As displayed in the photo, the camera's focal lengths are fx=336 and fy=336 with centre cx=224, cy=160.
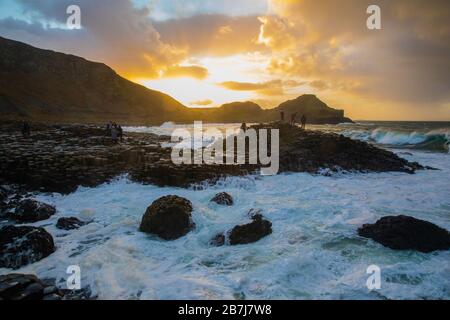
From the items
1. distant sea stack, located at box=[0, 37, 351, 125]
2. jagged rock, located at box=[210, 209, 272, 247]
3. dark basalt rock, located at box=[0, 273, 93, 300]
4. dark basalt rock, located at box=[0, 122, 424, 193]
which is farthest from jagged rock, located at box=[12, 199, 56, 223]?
distant sea stack, located at box=[0, 37, 351, 125]

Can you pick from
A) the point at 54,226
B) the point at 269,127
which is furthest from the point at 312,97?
the point at 54,226

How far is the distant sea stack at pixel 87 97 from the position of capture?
308 ft

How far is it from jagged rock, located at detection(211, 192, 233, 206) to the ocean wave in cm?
2891

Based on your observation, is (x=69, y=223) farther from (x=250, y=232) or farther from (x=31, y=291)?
(x=250, y=232)

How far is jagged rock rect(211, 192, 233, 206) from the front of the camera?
1341cm

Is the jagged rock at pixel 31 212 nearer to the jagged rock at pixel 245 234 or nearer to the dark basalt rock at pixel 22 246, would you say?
the dark basalt rock at pixel 22 246

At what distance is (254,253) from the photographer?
898 cm

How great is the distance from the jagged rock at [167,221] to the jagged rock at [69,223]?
84.8 inches

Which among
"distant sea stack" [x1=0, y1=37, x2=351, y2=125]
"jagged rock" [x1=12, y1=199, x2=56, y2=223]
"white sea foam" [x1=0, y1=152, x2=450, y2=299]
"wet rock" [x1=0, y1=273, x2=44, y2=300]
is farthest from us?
"distant sea stack" [x1=0, y1=37, x2=351, y2=125]

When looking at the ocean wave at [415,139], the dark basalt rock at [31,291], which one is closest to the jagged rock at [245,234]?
the dark basalt rock at [31,291]

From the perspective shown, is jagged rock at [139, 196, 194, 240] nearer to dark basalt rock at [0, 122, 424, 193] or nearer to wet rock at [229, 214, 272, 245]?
wet rock at [229, 214, 272, 245]

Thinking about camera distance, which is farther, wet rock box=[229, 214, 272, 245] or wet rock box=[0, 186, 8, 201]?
wet rock box=[0, 186, 8, 201]

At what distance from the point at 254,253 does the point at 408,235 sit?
14.1 ft
